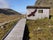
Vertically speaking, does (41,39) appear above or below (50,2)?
below

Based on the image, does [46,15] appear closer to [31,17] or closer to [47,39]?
[31,17]

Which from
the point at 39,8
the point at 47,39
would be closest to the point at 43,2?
the point at 39,8

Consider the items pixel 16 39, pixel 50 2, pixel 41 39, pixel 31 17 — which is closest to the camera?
pixel 16 39

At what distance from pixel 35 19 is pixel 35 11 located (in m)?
2.01

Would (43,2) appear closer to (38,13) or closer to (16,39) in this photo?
(38,13)

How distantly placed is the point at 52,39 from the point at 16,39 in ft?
21.5

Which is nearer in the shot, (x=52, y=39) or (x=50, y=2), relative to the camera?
(x=52, y=39)

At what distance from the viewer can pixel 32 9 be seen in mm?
38906

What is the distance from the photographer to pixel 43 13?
38844 mm

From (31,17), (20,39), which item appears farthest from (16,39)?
(31,17)

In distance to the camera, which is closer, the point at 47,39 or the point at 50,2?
the point at 47,39

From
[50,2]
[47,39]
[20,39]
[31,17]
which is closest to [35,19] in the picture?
[31,17]

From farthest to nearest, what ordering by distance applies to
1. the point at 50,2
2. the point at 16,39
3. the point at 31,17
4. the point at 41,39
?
the point at 50,2
the point at 31,17
the point at 41,39
the point at 16,39

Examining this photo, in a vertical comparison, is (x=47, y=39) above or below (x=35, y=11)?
below
